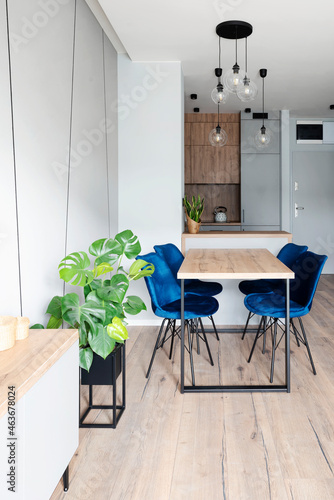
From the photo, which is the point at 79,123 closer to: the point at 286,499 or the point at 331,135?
the point at 286,499

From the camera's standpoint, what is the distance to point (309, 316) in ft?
15.0

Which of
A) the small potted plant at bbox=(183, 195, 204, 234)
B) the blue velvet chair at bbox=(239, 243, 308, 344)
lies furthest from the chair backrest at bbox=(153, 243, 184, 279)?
the blue velvet chair at bbox=(239, 243, 308, 344)

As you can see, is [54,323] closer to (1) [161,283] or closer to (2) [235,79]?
(1) [161,283]

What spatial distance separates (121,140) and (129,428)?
2.85 meters

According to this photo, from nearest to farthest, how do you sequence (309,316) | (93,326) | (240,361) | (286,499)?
1. (286,499)
2. (93,326)
3. (240,361)
4. (309,316)

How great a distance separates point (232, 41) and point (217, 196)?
11.3ft

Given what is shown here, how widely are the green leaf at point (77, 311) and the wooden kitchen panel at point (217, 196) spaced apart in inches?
201

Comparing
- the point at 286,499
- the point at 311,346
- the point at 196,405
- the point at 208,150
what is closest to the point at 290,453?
the point at 286,499

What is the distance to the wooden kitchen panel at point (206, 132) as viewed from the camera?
6527 mm

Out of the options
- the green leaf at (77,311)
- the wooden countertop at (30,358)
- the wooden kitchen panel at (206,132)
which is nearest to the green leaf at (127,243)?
the green leaf at (77,311)

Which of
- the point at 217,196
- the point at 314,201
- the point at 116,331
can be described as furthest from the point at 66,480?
the point at 314,201

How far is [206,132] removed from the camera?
653 cm

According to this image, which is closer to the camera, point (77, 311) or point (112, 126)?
point (77, 311)

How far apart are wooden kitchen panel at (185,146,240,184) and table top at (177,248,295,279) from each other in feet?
9.66
